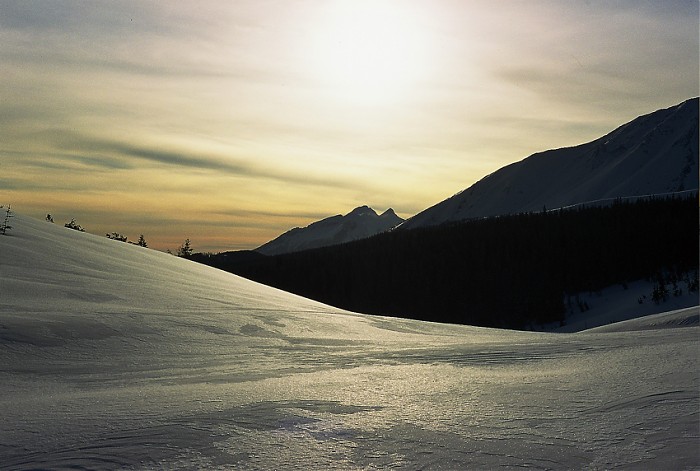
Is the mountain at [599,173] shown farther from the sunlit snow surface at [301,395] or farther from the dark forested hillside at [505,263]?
the sunlit snow surface at [301,395]

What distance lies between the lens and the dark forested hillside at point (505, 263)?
39.7 meters

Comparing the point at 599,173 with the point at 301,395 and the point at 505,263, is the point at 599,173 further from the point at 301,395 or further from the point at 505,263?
the point at 301,395

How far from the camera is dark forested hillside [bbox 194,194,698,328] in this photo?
130 ft

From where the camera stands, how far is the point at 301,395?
10.0 ft

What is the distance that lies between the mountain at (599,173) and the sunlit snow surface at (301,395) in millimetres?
127271

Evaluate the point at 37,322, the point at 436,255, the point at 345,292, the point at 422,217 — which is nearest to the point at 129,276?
the point at 37,322

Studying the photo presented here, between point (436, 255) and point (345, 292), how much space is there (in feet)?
34.6

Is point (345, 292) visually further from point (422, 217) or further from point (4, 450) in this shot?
point (422, 217)

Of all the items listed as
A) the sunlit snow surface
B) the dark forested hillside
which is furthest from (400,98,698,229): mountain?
the sunlit snow surface

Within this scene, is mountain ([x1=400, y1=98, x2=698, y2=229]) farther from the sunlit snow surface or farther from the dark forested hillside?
the sunlit snow surface

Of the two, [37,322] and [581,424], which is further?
[37,322]

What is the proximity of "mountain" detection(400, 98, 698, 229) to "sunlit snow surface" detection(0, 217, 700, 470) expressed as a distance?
127271 millimetres

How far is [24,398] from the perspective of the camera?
9.73ft

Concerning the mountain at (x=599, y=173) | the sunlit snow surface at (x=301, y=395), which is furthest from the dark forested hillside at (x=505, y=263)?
the mountain at (x=599, y=173)
